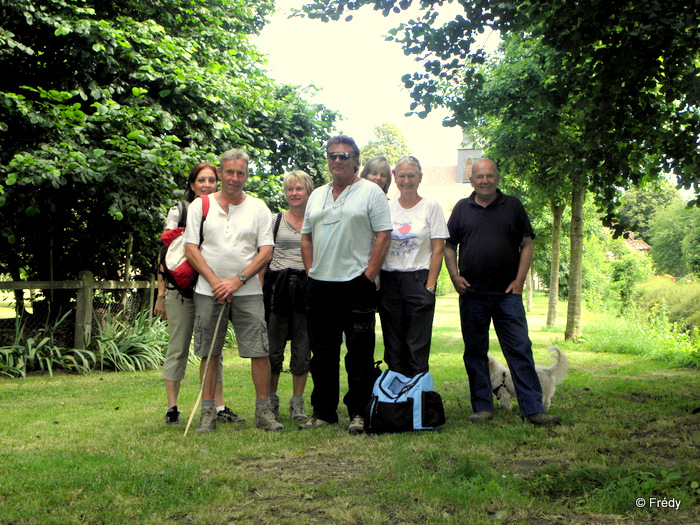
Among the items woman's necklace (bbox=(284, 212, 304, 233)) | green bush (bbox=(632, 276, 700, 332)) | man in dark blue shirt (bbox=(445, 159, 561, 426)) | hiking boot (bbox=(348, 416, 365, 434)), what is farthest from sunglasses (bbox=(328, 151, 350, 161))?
green bush (bbox=(632, 276, 700, 332))

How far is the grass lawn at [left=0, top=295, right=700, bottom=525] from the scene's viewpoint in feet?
10.6

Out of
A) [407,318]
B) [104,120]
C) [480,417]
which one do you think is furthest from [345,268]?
Result: [104,120]

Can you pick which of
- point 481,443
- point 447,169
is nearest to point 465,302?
point 481,443

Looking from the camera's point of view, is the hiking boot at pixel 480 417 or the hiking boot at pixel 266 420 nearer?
the hiking boot at pixel 266 420

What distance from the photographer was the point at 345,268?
16.4ft

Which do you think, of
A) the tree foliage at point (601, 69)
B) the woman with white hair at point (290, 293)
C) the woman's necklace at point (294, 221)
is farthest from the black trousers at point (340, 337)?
the tree foliage at point (601, 69)

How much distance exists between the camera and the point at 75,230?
1085 centimetres

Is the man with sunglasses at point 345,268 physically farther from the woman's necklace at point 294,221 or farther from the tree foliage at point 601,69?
the tree foliage at point 601,69

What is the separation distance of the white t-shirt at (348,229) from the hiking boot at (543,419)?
68.5 inches

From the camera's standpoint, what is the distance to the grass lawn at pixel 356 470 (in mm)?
3225

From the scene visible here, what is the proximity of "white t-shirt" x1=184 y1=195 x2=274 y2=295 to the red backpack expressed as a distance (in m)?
0.05

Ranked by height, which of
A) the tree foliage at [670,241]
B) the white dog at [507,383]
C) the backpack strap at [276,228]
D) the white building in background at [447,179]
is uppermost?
the white building in background at [447,179]

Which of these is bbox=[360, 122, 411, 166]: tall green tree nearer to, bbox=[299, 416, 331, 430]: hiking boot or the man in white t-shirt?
the man in white t-shirt

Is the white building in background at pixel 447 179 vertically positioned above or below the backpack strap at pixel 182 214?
above
